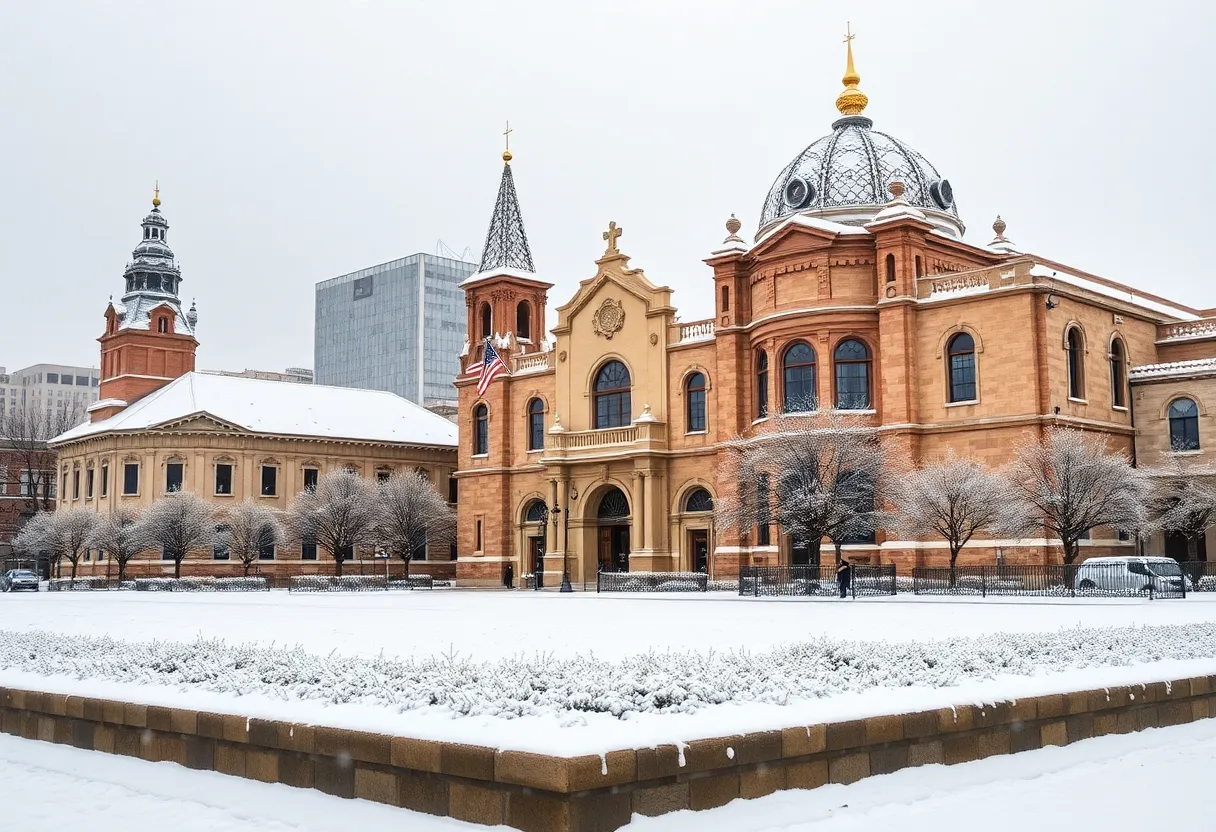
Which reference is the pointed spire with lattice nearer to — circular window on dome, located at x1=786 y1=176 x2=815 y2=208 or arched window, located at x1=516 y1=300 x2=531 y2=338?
arched window, located at x1=516 y1=300 x2=531 y2=338

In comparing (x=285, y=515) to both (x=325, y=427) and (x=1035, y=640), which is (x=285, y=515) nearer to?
(x=325, y=427)

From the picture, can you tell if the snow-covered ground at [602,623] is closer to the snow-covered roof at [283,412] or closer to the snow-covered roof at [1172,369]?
the snow-covered roof at [1172,369]

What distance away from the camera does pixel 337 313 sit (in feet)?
581

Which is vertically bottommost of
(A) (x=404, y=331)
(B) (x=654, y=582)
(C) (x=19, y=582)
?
(C) (x=19, y=582)

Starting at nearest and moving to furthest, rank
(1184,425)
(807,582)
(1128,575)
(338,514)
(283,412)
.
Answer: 1. (1128,575)
2. (807,582)
3. (1184,425)
4. (338,514)
5. (283,412)

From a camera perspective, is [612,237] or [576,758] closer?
[576,758]

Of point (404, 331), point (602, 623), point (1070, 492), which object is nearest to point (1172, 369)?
point (1070, 492)

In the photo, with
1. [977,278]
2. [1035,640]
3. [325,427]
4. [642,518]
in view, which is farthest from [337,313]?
[1035,640]

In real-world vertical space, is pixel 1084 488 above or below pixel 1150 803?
above

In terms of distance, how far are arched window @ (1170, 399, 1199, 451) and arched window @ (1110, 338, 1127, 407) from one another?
1916mm

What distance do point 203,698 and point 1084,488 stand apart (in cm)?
3440

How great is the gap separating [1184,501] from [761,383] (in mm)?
17211

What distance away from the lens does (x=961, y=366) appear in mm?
47125

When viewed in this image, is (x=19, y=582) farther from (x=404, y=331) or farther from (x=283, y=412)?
(x=404, y=331)
